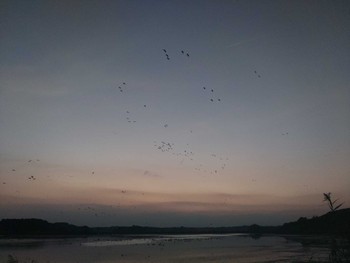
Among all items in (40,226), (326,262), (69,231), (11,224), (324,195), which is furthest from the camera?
(69,231)

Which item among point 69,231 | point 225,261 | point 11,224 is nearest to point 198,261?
point 225,261

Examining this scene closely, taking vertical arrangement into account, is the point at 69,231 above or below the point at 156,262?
above

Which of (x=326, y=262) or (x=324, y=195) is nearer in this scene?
(x=324, y=195)

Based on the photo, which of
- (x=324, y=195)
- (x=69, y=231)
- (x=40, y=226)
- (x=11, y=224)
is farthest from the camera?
(x=69, y=231)

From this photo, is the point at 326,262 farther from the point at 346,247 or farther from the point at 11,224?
the point at 11,224

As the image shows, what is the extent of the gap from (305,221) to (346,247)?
540 ft

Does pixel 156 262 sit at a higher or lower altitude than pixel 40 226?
lower

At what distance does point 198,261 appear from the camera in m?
49.6

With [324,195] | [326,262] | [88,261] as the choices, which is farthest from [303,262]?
[324,195]

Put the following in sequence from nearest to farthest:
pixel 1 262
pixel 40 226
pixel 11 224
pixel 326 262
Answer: pixel 326 262
pixel 1 262
pixel 11 224
pixel 40 226

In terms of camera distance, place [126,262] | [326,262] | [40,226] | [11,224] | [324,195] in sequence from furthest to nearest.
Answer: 1. [40,226]
2. [11,224]
3. [126,262]
4. [326,262]
5. [324,195]

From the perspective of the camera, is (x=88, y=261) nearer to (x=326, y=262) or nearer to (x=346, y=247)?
(x=326, y=262)

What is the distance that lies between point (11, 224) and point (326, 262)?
13836cm

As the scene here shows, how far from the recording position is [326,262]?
39.6m
